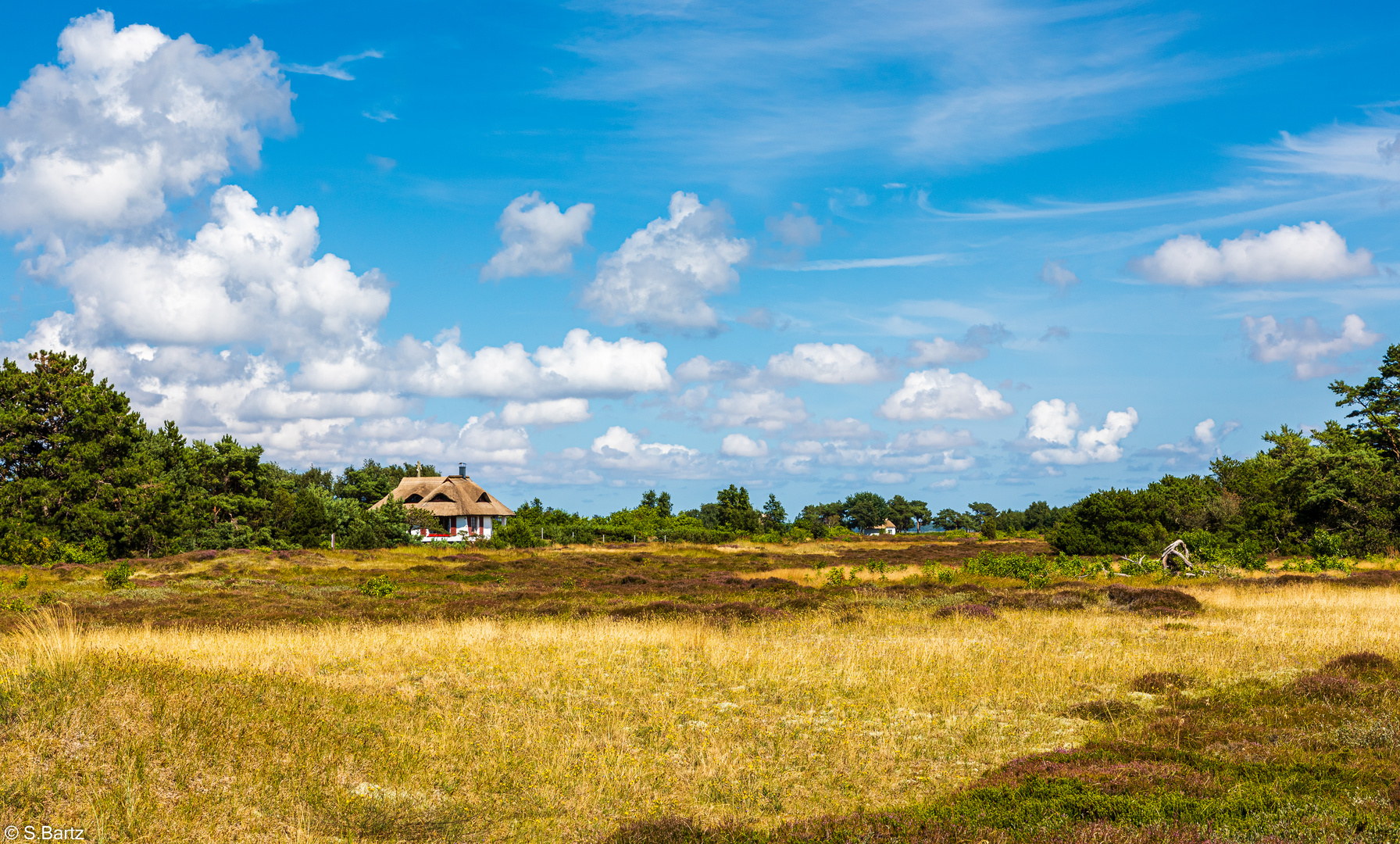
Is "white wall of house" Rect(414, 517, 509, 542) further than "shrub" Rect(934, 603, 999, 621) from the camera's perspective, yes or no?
Yes

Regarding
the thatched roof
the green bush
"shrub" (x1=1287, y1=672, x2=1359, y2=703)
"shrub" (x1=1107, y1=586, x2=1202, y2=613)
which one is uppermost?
the thatched roof

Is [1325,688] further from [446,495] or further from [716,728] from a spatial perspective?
[446,495]

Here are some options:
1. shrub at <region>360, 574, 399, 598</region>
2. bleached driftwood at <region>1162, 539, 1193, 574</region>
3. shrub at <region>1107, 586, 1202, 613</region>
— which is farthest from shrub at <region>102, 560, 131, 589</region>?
bleached driftwood at <region>1162, 539, 1193, 574</region>

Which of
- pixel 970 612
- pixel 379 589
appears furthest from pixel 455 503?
pixel 970 612

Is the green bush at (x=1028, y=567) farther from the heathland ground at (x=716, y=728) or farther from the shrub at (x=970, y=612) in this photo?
the heathland ground at (x=716, y=728)

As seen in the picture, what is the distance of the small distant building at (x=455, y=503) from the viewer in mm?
95125

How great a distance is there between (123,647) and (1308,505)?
50690mm

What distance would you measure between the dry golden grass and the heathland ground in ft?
0.15

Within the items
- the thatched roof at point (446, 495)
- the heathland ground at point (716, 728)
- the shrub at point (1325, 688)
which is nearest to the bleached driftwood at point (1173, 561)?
the heathland ground at point (716, 728)

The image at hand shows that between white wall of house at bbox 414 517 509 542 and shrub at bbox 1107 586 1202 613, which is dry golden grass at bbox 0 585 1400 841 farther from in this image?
white wall of house at bbox 414 517 509 542

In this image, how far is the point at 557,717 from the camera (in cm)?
1156

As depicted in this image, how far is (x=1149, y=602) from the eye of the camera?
23.1 meters

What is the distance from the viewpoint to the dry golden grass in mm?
7848

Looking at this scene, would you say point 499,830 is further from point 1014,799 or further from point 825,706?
point 825,706
